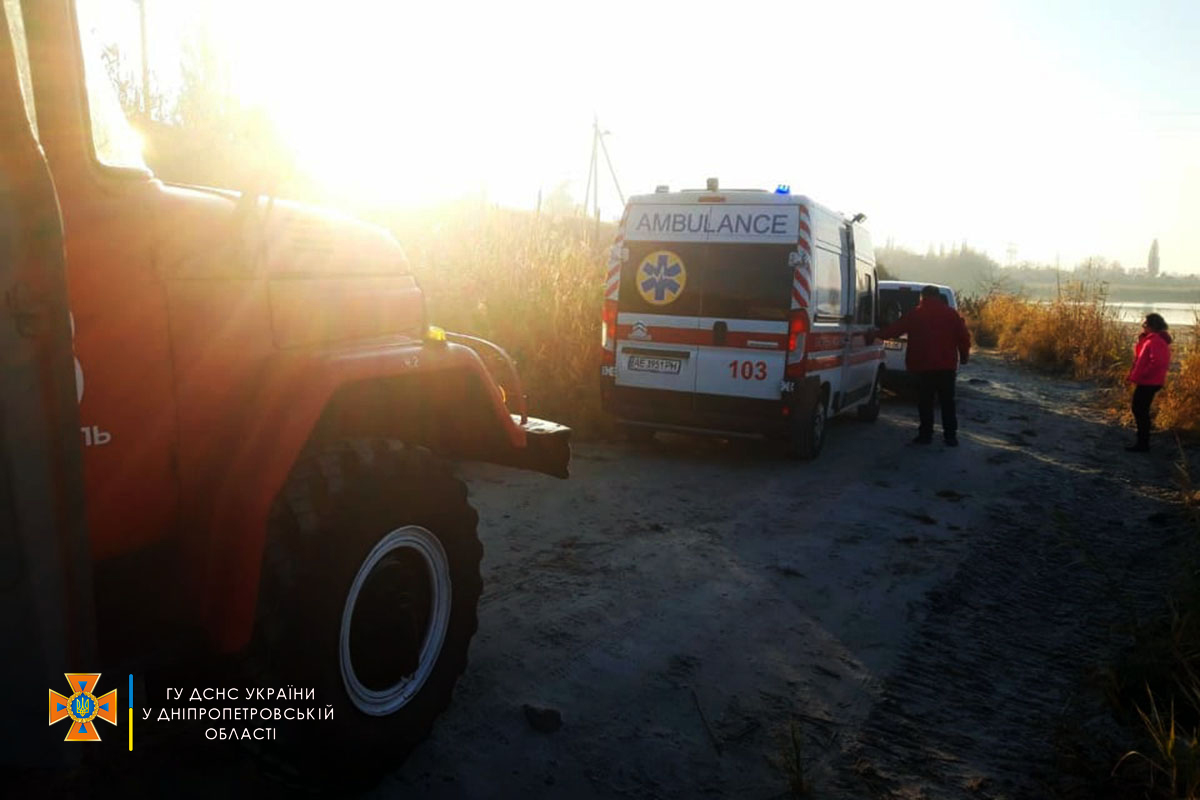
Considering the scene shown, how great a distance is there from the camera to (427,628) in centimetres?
307

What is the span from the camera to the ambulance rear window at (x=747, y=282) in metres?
8.10

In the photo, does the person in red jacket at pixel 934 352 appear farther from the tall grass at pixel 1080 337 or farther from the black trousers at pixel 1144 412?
the tall grass at pixel 1080 337

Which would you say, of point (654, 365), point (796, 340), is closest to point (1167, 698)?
point (796, 340)

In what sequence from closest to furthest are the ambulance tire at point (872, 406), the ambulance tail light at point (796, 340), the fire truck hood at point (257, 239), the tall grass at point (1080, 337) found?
1. the fire truck hood at point (257, 239)
2. the ambulance tail light at point (796, 340)
3. the ambulance tire at point (872, 406)
4. the tall grass at point (1080, 337)

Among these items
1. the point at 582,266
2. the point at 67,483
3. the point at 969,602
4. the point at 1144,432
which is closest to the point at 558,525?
the point at 969,602

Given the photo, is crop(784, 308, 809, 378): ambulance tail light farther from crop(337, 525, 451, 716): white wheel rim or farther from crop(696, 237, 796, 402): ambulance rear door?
crop(337, 525, 451, 716): white wheel rim

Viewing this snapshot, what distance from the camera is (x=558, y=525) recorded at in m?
5.96

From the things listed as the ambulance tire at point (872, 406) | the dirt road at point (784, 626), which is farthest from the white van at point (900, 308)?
the dirt road at point (784, 626)

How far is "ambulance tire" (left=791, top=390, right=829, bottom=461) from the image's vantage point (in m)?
8.35

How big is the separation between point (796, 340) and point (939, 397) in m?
3.05

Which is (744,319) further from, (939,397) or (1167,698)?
(1167,698)

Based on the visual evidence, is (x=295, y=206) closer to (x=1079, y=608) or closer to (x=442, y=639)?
(x=442, y=639)

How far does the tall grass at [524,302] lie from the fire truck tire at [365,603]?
5974mm

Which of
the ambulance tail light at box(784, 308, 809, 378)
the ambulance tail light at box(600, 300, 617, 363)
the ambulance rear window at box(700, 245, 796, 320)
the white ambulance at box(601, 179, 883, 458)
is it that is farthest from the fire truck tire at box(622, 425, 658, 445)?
the ambulance tail light at box(784, 308, 809, 378)
